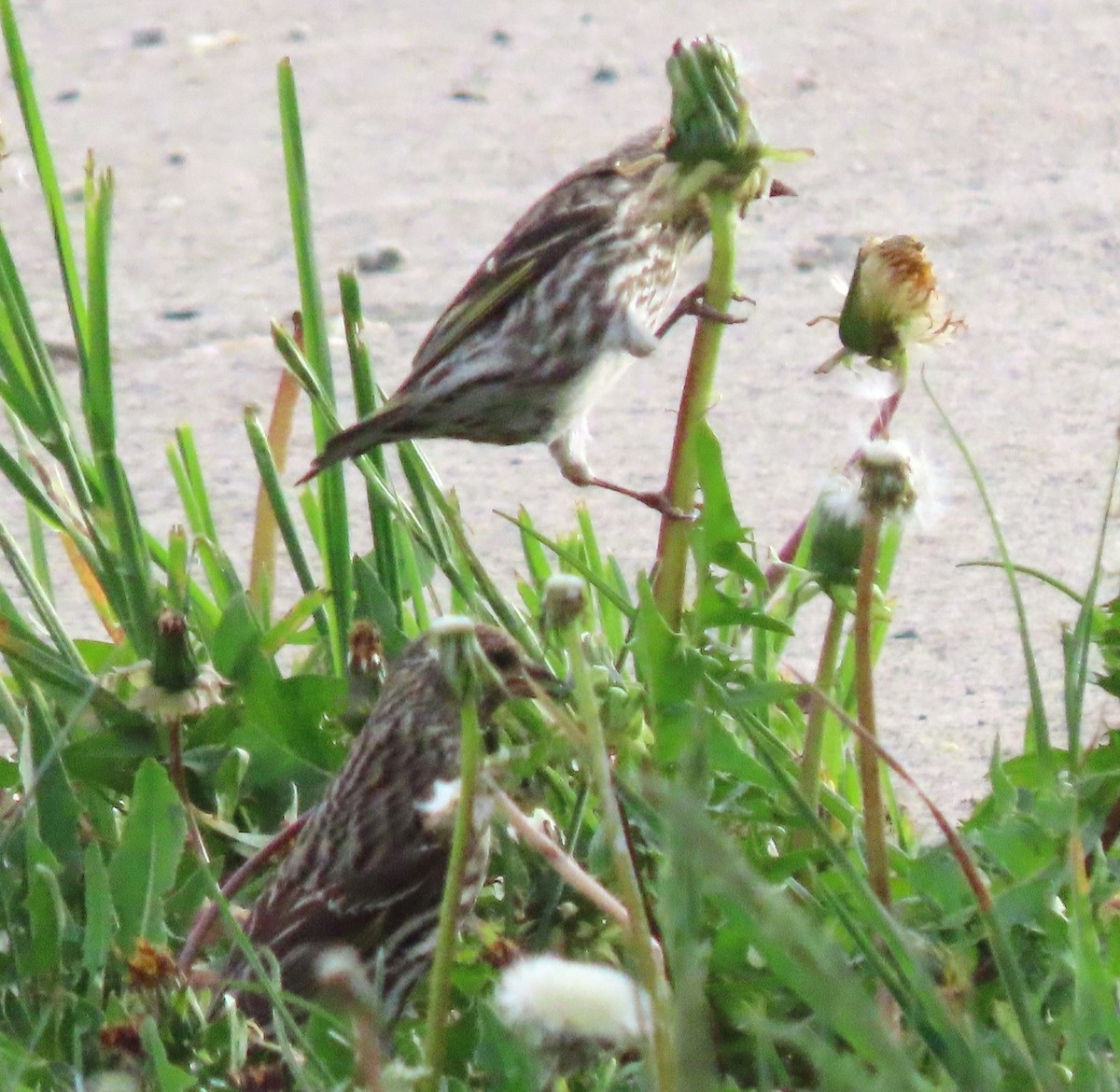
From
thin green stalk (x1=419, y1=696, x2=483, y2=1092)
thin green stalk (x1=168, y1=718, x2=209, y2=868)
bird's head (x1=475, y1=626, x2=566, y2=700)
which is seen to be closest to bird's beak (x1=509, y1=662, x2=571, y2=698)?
bird's head (x1=475, y1=626, x2=566, y2=700)

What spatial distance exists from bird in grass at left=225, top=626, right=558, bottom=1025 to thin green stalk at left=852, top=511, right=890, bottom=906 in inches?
14.5

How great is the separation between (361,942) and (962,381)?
2368mm

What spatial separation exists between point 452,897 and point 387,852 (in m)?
0.80

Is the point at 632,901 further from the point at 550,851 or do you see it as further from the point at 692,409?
the point at 692,409

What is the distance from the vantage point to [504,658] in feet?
A: 6.20

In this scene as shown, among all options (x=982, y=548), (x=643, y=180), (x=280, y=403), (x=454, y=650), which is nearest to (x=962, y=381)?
(x=982, y=548)

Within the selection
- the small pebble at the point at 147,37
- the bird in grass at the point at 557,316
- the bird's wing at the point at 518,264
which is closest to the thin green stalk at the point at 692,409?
the bird in grass at the point at 557,316

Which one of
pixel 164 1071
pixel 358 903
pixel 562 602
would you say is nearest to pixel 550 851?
pixel 562 602

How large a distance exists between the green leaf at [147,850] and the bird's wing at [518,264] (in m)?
1.09

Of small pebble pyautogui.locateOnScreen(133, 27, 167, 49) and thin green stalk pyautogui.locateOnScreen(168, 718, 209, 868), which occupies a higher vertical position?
small pebble pyautogui.locateOnScreen(133, 27, 167, 49)

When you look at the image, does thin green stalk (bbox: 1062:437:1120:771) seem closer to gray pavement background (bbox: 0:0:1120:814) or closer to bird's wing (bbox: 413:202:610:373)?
gray pavement background (bbox: 0:0:1120:814)

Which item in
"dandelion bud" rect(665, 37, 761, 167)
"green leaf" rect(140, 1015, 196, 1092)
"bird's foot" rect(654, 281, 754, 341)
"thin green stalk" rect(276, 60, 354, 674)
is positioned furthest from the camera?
"thin green stalk" rect(276, 60, 354, 674)

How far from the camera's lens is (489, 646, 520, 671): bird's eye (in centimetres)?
188

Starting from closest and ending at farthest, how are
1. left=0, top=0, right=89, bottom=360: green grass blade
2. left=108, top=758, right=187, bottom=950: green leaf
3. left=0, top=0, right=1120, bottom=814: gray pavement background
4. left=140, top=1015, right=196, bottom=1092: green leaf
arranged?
1. left=140, top=1015, right=196, bottom=1092: green leaf
2. left=108, top=758, right=187, bottom=950: green leaf
3. left=0, top=0, right=89, bottom=360: green grass blade
4. left=0, top=0, right=1120, bottom=814: gray pavement background
